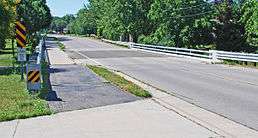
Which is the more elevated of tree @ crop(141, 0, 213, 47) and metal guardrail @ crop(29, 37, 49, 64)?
tree @ crop(141, 0, 213, 47)

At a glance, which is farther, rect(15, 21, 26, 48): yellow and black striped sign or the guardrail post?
the guardrail post

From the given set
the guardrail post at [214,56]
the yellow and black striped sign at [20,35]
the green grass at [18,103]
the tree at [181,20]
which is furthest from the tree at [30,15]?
the green grass at [18,103]

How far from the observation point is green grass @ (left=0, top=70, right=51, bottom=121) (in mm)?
11552

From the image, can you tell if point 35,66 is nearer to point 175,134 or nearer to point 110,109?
point 110,109

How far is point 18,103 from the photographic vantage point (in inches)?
524

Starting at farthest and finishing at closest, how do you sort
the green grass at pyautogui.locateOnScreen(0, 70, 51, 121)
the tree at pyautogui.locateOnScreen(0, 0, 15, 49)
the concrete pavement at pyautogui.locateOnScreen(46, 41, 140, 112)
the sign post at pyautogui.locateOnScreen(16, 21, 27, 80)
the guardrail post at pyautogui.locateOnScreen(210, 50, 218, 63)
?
the guardrail post at pyautogui.locateOnScreen(210, 50, 218, 63), the tree at pyautogui.locateOnScreen(0, 0, 15, 49), the sign post at pyautogui.locateOnScreen(16, 21, 27, 80), the concrete pavement at pyautogui.locateOnScreen(46, 41, 140, 112), the green grass at pyautogui.locateOnScreen(0, 70, 51, 121)

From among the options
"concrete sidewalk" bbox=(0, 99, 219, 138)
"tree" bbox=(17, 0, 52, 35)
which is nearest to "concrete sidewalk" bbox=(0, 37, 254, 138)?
"concrete sidewalk" bbox=(0, 99, 219, 138)

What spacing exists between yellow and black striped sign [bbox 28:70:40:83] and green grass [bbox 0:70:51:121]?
0.48 metres

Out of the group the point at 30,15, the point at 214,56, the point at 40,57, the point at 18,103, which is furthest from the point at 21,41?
the point at 30,15

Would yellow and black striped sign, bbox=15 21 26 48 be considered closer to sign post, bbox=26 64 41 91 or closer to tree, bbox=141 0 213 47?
sign post, bbox=26 64 41 91

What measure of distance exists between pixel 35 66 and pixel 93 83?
4.04 m

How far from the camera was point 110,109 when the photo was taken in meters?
12.6

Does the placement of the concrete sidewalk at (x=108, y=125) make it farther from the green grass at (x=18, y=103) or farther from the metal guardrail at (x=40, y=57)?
the metal guardrail at (x=40, y=57)

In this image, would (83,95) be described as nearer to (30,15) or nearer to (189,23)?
(189,23)
